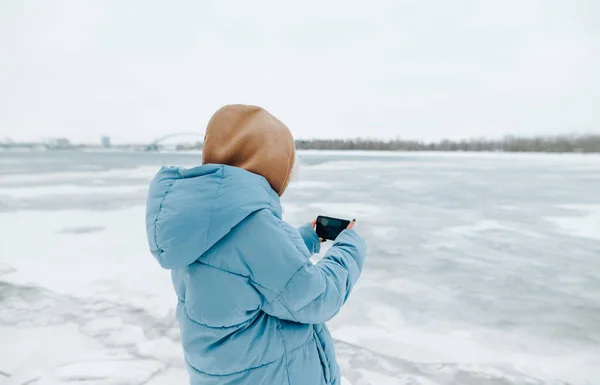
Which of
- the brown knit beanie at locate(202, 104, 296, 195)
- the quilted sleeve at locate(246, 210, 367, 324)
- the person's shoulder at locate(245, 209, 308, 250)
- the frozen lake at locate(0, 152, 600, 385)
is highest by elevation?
the brown knit beanie at locate(202, 104, 296, 195)

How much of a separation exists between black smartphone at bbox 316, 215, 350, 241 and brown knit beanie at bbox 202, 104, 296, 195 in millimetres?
301

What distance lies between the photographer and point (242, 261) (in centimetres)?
83

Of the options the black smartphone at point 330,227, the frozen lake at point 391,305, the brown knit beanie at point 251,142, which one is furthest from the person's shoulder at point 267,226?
the frozen lake at point 391,305

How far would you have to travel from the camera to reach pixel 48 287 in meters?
3.33

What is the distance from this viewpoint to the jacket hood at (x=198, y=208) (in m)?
0.80

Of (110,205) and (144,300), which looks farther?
(110,205)

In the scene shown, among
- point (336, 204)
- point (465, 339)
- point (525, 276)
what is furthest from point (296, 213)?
point (465, 339)

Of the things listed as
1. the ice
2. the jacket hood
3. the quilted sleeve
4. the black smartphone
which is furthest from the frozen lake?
the jacket hood

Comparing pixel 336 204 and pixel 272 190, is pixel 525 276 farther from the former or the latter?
pixel 336 204

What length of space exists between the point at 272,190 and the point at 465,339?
2238 mm

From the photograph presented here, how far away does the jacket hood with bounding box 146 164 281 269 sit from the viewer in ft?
2.63

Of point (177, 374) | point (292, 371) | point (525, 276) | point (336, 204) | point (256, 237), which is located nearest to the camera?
point (256, 237)

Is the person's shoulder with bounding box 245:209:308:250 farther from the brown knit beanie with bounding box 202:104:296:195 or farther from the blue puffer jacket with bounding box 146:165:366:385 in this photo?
the brown knit beanie with bounding box 202:104:296:195

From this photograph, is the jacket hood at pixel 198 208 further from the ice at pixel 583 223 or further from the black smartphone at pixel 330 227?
the ice at pixel 583 223
